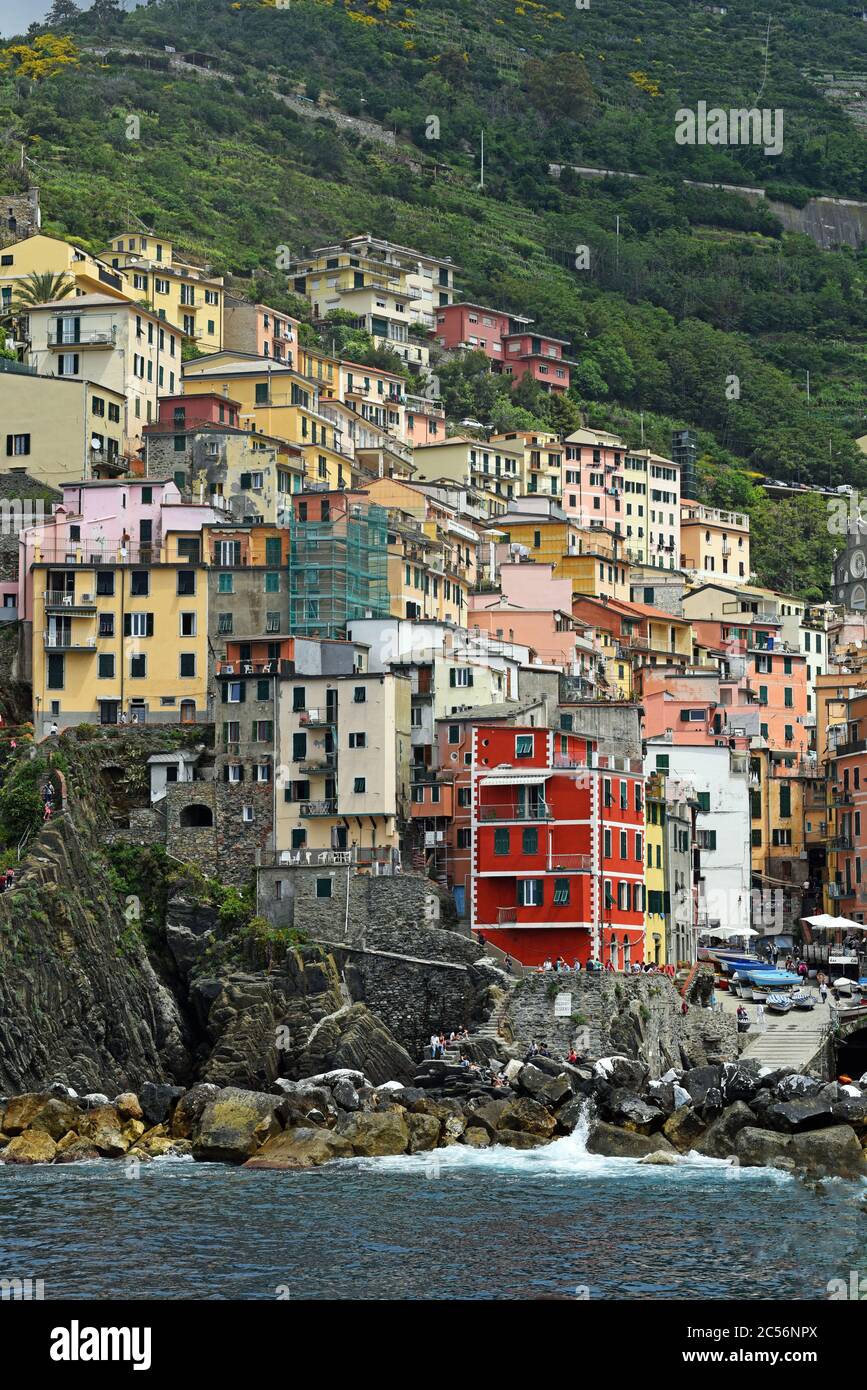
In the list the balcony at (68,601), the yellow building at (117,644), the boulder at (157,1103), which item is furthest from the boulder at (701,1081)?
the balcony at (68,601)

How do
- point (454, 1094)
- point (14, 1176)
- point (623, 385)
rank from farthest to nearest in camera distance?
1. point (623, 385)
2. point (454, 1094)
3. point (14, 1176)

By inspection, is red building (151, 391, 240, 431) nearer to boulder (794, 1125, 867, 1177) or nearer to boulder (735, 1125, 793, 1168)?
boulder (735, 1125, 793, 1168)

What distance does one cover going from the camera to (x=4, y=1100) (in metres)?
73.3

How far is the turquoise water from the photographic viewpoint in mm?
47719

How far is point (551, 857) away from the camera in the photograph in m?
82.9

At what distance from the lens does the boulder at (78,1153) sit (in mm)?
67312

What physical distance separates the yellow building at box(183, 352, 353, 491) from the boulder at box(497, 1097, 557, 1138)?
176 ft

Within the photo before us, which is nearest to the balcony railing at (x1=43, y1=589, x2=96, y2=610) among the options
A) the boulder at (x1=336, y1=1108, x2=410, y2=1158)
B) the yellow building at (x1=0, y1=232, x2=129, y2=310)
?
the boulder at (x1=336, y1=1108, x2=410, y2=1158)

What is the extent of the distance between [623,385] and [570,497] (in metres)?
42.3

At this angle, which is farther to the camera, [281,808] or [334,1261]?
[281,808]

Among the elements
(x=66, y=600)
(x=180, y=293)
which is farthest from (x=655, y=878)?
(x=180, y=293)

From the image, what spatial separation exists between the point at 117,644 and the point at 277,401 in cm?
3430

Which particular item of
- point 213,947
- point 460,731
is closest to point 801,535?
point 460,731

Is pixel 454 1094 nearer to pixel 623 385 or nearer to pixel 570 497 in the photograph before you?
pixel 570 497
